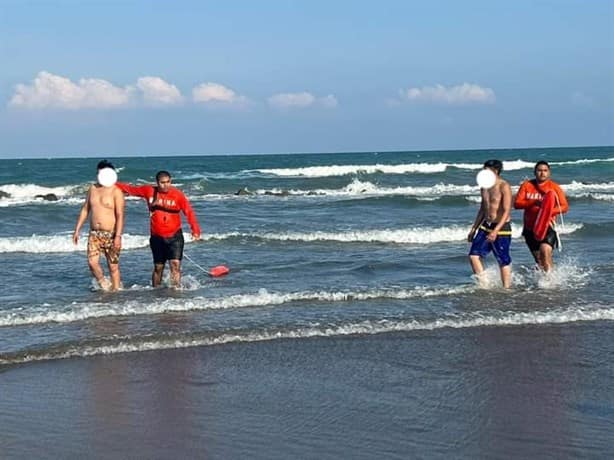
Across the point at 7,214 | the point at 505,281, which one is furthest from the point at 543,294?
the point at 7,214

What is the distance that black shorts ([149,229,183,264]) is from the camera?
10062mm

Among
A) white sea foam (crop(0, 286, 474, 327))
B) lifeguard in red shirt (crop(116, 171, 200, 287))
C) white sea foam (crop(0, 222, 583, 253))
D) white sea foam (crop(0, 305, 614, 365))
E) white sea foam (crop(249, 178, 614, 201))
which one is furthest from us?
white sea foam (crop(249, 178, 614, 201))

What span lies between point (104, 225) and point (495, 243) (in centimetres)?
453

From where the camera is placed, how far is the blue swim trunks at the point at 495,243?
9.49 metres

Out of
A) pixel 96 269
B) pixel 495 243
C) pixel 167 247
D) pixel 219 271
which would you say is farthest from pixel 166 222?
pixel 495 243

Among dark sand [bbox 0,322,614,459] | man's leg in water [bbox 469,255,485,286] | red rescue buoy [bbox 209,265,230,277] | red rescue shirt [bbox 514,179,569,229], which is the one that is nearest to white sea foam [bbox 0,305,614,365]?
dark sand [bbox 0,322,614,459]

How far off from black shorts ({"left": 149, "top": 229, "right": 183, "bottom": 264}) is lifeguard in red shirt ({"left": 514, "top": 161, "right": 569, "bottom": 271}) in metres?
4.02

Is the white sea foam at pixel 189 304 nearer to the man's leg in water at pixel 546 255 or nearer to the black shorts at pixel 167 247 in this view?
the man's leg in water at pixel 546 255

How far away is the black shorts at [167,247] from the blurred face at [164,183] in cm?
56

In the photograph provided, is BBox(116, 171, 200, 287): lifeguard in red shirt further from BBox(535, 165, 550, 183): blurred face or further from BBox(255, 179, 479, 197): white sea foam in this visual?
BBox(255, 179, 479, 197): white sea foam

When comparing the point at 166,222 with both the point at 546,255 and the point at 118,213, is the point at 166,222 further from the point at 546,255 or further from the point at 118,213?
the point at 546,255

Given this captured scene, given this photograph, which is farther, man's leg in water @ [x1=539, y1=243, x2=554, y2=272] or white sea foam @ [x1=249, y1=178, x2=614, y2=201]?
white sea foam @ [x1=249, y1=178, x2=614, y2=201]

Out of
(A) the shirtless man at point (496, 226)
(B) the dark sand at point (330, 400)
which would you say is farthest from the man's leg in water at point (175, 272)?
(A) the shirtless man at point (496, 226)

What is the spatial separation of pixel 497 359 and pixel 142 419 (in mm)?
2810
